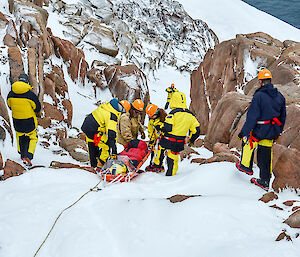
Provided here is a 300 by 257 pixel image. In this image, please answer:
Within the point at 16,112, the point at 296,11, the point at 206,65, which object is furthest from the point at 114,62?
the point at 296,11

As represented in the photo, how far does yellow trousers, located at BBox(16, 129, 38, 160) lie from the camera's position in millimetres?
4860

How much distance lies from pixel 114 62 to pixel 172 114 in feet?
44.4

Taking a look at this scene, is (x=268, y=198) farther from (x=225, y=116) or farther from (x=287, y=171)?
(x=225, y=116)

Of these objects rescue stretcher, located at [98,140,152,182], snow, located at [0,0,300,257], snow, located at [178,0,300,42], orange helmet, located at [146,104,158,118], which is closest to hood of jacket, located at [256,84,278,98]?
snow, located at [0,0,300,257]

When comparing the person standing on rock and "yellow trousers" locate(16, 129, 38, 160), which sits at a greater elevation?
the person standing on rock

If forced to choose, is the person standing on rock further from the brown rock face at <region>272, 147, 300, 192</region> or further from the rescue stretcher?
the rescue stretcher

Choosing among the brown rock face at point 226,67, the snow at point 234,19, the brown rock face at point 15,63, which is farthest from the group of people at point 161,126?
the snow at point 234,19

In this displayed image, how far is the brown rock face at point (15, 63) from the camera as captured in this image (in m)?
7.19

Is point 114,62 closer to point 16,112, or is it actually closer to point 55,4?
point 55,4

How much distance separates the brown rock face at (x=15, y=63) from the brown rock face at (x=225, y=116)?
21.8ft

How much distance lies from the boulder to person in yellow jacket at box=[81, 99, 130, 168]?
1.48m

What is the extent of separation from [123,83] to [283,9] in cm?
5569

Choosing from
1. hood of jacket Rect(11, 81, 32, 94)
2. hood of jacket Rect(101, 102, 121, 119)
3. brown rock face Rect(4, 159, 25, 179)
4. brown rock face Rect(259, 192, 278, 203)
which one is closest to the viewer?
brown rock face Rect(259, 192, 278, 203)

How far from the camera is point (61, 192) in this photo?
326 centimetres
